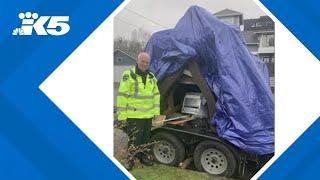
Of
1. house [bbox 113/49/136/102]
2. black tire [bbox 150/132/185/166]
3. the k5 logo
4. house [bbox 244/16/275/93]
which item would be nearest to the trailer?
black tire [bbox 150/132/185/166]

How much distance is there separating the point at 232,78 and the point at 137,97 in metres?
0.64

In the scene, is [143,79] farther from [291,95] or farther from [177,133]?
[291,95]

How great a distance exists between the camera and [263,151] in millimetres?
2561

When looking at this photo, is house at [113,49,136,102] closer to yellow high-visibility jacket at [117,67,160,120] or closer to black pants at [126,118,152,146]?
yellow high-visibility jacket at [117,67,160,120]

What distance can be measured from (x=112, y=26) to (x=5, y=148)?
113 centimetres

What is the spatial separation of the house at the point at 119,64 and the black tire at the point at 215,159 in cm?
69

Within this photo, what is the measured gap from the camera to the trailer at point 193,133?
259cm

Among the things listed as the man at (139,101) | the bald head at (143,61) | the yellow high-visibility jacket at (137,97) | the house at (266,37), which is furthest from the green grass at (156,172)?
the house at (266,37)

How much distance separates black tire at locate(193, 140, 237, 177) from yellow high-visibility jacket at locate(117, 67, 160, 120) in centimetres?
39

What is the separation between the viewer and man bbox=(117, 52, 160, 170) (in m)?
2.67

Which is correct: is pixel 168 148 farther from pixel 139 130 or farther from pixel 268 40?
pixel 268 40

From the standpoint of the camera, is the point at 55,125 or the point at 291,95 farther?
the point at 55,125

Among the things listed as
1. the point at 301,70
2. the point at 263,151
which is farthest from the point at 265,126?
the point at 301,70

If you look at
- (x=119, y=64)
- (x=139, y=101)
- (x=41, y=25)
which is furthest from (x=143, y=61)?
(x=41, y=25)
